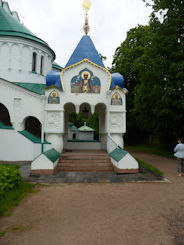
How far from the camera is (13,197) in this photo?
510 cm

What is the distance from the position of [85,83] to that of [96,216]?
7.83m

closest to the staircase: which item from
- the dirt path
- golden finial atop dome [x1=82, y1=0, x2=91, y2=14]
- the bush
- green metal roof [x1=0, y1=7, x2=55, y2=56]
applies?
the dirt path

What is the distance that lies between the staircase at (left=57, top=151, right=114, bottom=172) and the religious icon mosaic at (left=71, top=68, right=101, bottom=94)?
Result: 12.0 ft

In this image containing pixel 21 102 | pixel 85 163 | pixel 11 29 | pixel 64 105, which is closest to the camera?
pixel 85 163

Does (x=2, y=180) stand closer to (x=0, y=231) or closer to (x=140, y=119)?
(x=0, y=231)

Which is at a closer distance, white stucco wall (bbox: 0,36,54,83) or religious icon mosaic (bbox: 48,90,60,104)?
religious icon mosaic (bbox: 48,90,60,104)

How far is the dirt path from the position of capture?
10.4 ft

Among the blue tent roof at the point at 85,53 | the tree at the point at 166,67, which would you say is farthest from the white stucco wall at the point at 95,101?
the tree at the point at 166,67

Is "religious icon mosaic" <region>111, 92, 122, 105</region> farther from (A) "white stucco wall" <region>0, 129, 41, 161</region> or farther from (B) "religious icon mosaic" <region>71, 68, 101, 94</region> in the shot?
(A) "white stucco wall" <region>0, 129, 41, 161</region>

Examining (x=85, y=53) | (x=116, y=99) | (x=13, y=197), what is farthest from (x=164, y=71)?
(x=13, y=197)

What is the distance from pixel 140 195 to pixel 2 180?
410 cm

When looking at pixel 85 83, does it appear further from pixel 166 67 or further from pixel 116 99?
pixel 166 67

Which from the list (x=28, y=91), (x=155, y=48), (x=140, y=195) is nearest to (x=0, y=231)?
(x=140, y=195)

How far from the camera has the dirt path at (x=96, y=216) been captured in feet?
10.4
